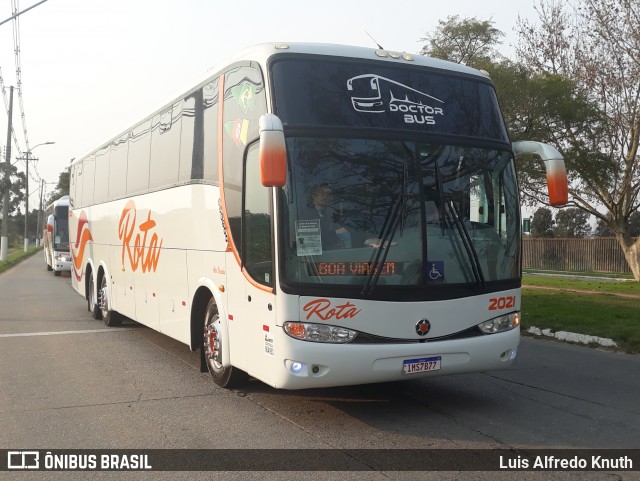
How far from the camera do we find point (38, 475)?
5.15 m

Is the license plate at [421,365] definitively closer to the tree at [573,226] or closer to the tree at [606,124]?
the tree at [606,124]

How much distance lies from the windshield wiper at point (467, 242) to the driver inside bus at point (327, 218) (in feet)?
3.47

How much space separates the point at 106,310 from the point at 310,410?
7614 millimetres

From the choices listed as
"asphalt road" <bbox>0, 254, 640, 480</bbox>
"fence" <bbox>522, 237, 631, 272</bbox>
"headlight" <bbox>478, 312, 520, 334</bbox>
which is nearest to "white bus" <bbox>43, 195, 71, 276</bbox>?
"fence" <bbox>522, 237, 631, 272</bbox>

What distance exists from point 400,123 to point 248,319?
2312 millimetres

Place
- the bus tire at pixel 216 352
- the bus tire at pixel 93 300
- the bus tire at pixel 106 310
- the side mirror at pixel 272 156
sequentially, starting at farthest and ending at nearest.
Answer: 1. the bus tire at pixel 93 300
2. the bus tire at pixel 106 310
3. the bus tire at pixel 216 352
4. the side mirror at pixel 272 156

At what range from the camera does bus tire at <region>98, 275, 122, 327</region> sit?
13258 millimetres

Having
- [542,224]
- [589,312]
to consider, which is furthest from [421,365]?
[542,224]

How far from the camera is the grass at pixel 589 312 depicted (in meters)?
11.2

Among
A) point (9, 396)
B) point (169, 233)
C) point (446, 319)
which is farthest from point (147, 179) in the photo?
point (446, 319)

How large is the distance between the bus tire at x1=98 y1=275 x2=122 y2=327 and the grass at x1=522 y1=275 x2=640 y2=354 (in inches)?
293

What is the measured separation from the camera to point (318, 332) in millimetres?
6051

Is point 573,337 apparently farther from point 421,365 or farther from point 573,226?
point 573,226

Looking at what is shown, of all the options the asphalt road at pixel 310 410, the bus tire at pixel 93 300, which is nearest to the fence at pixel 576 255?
the bus tire at pixel 93 300
